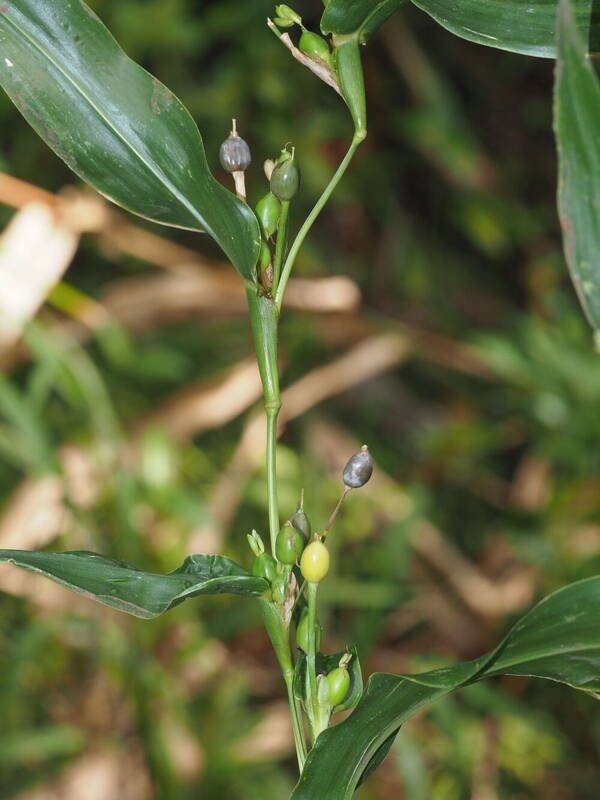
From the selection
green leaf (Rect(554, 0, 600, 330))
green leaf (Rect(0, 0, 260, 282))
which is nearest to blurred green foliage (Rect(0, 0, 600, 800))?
green leaf (Rect(0, 0, 260, 282))

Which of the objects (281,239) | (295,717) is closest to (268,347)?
(281,239)

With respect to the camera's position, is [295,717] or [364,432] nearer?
[295,717]

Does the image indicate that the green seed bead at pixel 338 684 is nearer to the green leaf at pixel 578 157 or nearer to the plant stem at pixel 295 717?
the plant stem at pixel 295 717

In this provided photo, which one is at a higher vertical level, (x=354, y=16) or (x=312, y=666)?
(x=354, y=16)

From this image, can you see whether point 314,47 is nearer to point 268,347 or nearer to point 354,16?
point 354,16

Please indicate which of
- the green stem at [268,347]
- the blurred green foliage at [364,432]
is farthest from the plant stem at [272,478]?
the blurred green foliage at [364,432]
